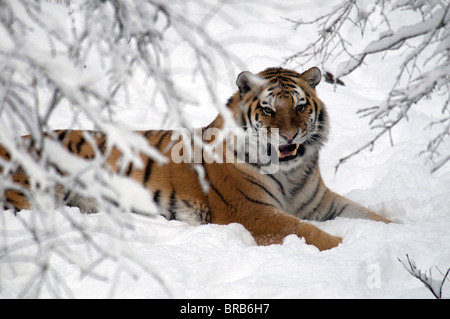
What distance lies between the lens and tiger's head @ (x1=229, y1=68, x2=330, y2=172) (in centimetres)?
285

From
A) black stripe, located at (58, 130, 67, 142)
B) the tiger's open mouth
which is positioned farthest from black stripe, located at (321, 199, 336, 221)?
black stripe, located at (58, 130, 67, 142)

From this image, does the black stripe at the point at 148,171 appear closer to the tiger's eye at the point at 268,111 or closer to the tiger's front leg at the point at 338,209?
the tiger's eye at the point at 268,111

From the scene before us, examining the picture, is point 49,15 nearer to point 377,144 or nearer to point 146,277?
point 146,277

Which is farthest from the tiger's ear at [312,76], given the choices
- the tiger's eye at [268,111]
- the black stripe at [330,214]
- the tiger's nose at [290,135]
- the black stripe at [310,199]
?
the black stripe at [330,214]

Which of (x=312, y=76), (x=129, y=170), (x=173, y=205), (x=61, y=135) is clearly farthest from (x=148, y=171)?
(x=312, y=76)

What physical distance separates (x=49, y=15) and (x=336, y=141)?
4.16 meters

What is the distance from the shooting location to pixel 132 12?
1126 mm

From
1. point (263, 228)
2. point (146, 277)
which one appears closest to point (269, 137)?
point (263, 228)

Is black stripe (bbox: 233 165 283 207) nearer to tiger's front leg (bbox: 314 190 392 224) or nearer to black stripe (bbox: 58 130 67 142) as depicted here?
tiger's front leg (bbox: 314 190 392 224)

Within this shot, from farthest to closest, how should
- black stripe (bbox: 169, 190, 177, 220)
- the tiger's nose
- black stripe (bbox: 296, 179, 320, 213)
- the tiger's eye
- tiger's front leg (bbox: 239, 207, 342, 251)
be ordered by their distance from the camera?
black stripe (bbox: 296, 179, 320, 213)
black stripe (bbox: 169, 190, 177, 220)
the tiger's eye
the tiger's nose
tiger's front leg (bbox: 239, 207, 342, 251)

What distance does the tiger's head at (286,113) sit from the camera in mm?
2854

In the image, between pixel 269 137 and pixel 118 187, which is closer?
pixel 118 187

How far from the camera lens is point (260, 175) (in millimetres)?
3002
